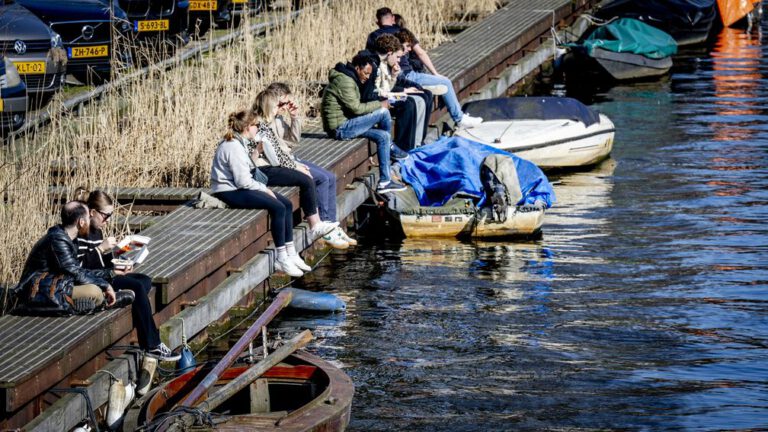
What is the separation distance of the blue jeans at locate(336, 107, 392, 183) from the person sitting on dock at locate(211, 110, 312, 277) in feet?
8.75

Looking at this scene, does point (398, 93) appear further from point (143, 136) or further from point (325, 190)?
point (143, 136)

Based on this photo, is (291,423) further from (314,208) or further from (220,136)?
(220,136)

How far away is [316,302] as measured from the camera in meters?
13.1

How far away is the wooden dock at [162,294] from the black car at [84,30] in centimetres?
340

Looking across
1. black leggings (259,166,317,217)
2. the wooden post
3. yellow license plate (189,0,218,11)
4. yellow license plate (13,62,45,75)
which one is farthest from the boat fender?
yellow license plate (189,0,218,11)

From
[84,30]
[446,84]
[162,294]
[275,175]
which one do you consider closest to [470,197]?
[446,84]

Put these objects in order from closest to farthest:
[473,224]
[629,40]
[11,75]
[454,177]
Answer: [11,75]
[473,224]
[454,177]
[629,40]

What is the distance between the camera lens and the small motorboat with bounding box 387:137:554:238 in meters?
15.8

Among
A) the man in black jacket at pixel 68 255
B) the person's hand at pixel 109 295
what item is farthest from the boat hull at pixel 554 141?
the man in black jacket at pixel 68 255

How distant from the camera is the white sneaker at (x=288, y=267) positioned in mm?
13266

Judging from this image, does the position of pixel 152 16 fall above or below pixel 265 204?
above

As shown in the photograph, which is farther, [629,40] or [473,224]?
[629,40]

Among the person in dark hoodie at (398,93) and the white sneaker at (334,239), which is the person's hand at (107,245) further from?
the person in dark hoodie at (398,93)

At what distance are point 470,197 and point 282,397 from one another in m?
6.44
